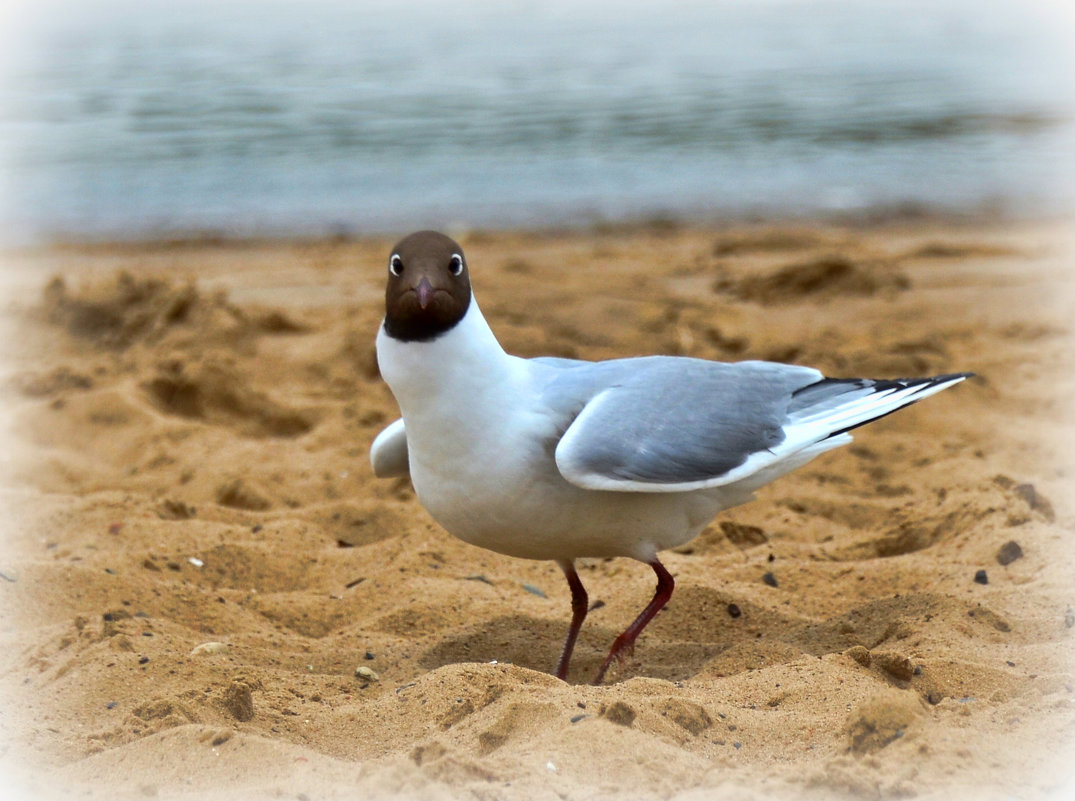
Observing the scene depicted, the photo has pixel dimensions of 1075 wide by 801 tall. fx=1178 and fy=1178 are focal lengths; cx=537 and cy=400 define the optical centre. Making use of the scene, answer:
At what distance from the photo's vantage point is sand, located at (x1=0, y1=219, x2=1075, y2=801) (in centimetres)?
254

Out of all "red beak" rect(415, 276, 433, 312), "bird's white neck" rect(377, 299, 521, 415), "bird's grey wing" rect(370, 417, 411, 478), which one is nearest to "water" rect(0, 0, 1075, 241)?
"bird's grey wing" rect(370, 417, 411, 478)

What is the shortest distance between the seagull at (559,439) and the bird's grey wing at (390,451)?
454mm

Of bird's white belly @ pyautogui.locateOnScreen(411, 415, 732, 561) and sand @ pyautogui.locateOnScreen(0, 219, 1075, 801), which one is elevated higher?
bird's white belly @ pyautogui.locateOnScreen(411, 415, 732, 561)

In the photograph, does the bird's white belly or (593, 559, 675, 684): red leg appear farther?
(593, 559, 675, 684): red leg

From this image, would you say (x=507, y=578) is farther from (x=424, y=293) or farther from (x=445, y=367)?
(x=424, y=293)

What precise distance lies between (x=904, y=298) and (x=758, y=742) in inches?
214

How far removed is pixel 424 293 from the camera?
3227mm

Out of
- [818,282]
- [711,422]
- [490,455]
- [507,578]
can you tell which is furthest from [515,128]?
[490,455]

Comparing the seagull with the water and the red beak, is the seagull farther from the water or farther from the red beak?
the water

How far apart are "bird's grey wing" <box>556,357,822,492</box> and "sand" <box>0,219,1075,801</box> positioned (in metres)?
0.56

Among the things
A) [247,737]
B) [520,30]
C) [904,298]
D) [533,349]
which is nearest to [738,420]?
[247,737]

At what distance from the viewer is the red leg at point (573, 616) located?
11.8 ft

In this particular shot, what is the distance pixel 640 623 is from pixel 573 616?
0.26 metres

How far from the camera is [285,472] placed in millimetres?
5137
